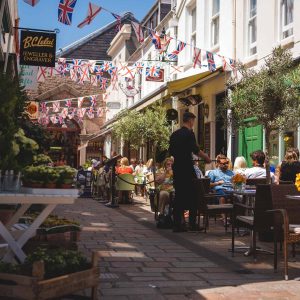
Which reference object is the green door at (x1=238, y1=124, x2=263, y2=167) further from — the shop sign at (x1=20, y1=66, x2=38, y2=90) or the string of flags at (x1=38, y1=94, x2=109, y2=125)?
the string of flags at (x1=38, y1=94, x2=109, y2=125)

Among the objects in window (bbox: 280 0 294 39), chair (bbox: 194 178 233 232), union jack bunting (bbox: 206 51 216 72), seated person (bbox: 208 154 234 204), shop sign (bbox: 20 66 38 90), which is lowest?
chair (bbox: 194 178 233 232)

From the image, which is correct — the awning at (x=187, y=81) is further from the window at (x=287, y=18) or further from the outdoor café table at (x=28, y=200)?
the outdoor café table at (x=28, y=200)

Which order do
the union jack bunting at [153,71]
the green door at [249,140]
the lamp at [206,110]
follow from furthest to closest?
the union jack bunting at [153,71] → the lamp at [206,110] → the green door at [249,140]

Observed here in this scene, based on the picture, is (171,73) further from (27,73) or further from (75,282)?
(75,282)

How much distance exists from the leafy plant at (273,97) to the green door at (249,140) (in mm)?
4235

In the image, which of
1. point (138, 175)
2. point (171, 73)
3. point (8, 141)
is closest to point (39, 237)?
point (8, 141)

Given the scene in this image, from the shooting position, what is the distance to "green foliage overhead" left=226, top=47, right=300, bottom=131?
9.15m

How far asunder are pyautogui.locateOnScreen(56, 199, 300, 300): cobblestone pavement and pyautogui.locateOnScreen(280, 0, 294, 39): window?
574 cm

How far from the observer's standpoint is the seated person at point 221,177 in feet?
34.3

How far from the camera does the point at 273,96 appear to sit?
913 cm

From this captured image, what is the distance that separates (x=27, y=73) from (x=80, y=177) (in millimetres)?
5182

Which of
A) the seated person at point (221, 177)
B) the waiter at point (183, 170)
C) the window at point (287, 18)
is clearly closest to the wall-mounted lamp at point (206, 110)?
the window at point (287, 18)

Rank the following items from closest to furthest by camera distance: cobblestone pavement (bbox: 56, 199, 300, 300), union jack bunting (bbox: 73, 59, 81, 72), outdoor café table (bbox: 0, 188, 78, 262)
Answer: outdoor café table (bbox: 0, 188, 78, 262)
cobblestone pavement (bbox: 56, 199, 300, 300)
union jack bunting (bbox: 73, 59, 81, 72)

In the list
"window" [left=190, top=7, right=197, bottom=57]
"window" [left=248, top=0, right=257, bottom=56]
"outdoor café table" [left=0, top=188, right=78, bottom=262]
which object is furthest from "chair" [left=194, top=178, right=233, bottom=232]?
"window" [left=190, top=7, right=197, bottom=57]
